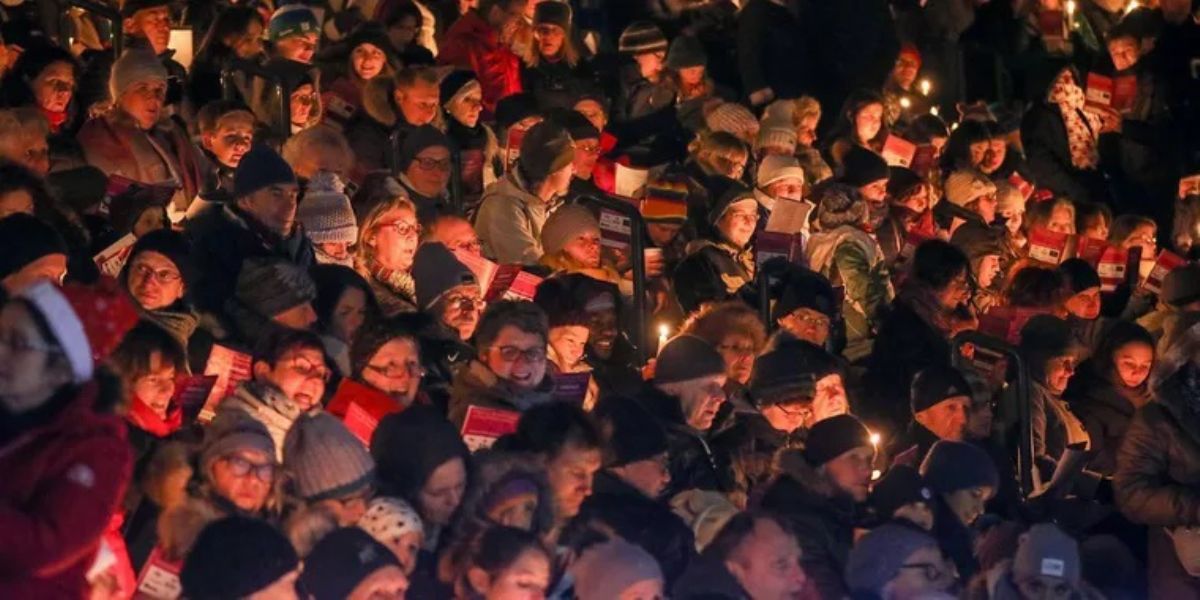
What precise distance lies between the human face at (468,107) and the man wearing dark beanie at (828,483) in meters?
3.86

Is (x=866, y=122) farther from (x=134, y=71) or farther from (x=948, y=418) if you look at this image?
(x=134, y=71)

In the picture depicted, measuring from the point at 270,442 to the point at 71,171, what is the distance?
9.57 ft

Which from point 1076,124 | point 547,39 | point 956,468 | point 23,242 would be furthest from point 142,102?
point 1076,124

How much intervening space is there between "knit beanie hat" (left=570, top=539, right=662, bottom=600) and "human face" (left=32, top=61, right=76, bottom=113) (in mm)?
4558

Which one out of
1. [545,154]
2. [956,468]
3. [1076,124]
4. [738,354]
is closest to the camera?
[956,468]

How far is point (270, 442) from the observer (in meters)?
8.48

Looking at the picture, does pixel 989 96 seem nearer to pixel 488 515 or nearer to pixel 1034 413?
pixel 1034 413

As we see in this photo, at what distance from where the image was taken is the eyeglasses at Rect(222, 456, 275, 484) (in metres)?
8.28

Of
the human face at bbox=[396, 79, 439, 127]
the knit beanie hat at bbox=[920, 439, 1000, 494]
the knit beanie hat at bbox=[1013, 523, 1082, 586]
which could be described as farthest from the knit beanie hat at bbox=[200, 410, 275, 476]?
the human face at bbox=[396, 79, 439, 127]

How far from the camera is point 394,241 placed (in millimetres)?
11156

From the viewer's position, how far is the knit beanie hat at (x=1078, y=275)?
47.7ft

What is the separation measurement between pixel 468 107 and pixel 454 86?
0.16 m

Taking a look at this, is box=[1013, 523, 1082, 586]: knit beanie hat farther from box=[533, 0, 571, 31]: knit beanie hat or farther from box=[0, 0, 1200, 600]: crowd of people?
box=[533, 0, 571, 31]: knit beanie hat

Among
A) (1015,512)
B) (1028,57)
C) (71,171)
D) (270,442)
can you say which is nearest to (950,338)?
(1015,512)
